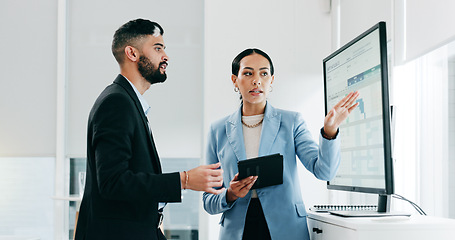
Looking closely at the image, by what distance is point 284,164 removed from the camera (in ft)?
7.65

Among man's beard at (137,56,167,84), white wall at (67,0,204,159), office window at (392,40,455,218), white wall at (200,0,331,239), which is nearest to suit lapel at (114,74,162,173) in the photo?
man's beard at (137,56,167,84)

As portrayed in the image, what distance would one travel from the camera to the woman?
2.23 metres

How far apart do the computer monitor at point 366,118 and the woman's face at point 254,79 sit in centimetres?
32

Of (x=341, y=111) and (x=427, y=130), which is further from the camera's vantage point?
(x=427, y=130)

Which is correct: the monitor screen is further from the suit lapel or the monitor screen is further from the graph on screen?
the suit lapel

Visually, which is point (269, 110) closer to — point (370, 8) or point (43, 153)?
point (370, 8)

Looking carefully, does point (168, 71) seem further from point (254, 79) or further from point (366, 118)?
point (366, 118)

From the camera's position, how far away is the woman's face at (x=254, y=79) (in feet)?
8.26

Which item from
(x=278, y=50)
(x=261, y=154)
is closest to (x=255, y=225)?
(x=261, y=154)

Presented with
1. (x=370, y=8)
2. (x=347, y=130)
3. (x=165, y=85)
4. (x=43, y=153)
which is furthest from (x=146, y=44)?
(x=43, y=153)

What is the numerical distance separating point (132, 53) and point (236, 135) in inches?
29.1

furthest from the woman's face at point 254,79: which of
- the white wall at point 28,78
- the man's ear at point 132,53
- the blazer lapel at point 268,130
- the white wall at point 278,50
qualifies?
the white wall at point 28,78

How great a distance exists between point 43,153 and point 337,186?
303 centimetres

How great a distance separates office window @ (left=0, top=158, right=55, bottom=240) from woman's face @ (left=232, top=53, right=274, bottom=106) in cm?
264
